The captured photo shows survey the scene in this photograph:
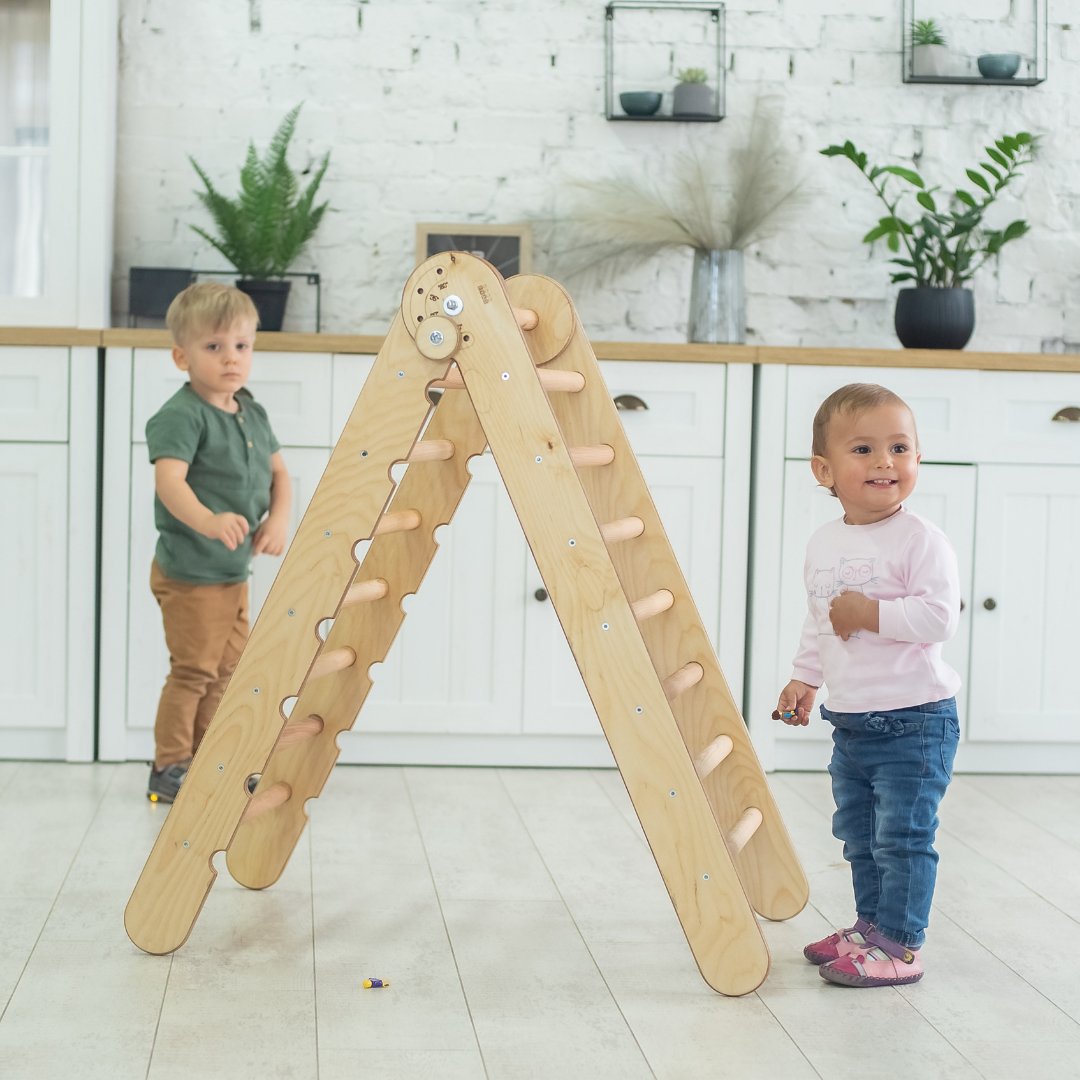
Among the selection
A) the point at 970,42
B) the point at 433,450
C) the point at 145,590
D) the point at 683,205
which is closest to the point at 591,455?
the point at 433,450

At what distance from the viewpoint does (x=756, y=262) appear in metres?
3.63

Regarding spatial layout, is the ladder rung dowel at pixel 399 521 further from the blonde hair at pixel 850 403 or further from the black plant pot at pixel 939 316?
the black plant pot at pixel 939 316

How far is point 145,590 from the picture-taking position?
10.2 feet

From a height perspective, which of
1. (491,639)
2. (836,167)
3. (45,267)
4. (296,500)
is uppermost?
(836,167)

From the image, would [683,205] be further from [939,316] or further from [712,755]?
[712,755]

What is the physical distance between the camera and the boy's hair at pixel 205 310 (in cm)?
279

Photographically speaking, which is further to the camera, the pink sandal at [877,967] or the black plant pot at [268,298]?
the black plant pot at [268,298]

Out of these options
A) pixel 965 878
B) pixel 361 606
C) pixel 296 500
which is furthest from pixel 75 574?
pixel 965 878

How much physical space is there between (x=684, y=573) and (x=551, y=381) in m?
1.23

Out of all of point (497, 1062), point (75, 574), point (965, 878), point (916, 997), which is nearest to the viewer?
point (497, 1062)

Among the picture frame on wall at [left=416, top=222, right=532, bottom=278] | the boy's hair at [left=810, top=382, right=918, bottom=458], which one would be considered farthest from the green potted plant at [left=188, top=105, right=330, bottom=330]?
the boy's hair at [left=810, top=382, right=918, bottom=458]

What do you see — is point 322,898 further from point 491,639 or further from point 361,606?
point 491,639

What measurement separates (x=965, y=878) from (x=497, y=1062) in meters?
1.09

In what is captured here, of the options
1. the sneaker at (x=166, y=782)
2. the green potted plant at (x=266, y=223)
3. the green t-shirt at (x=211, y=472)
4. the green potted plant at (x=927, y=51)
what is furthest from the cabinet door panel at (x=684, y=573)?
the green potted plant at (x=927, y=51)
